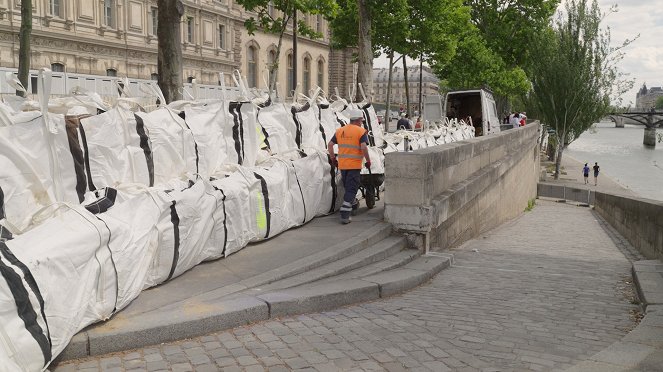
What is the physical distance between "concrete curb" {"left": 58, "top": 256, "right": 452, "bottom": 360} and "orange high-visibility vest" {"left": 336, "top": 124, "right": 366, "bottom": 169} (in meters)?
2.01

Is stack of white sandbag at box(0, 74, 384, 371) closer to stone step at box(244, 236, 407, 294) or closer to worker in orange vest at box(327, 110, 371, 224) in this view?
worker in orange vest at box(327, 110, 371, 224)

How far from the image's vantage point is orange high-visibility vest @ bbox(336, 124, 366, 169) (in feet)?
27.3

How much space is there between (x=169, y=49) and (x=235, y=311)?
652cm

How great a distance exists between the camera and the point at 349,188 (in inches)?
330

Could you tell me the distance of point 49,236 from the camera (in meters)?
4.11

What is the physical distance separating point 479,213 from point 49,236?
401 inches

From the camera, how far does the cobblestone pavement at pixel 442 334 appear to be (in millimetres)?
4309

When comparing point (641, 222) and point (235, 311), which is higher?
point (235, 311)

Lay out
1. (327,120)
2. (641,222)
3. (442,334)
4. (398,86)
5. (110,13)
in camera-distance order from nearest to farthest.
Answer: (442,334) < (327,120) < (641,222) < (110,13) < (398,86)

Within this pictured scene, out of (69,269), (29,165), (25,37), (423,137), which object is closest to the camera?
(69,269)

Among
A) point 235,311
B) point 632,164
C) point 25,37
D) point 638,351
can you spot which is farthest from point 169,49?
point 632,164

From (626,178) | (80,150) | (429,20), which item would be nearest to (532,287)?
(80,150)

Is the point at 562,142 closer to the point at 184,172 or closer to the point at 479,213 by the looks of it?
the point at 479,213

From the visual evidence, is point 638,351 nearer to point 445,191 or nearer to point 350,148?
point 350,148
